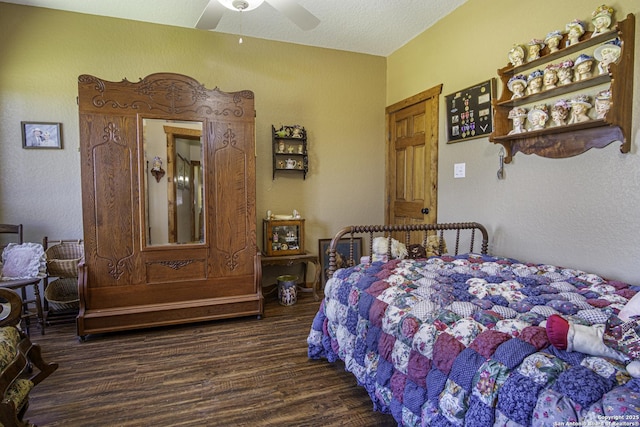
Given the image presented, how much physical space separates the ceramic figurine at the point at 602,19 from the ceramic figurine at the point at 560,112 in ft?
1.33

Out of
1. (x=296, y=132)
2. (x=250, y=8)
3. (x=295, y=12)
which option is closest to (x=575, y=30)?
(x=295, y=12)

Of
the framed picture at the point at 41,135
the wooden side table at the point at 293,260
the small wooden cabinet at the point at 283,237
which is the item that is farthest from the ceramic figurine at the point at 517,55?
the framed picture at the point at 41,135

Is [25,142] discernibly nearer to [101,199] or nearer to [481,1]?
[101,199]

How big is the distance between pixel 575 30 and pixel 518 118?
61cm

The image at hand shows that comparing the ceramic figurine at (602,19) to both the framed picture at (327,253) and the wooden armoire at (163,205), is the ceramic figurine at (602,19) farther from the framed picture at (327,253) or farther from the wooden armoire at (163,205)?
the framed picture at (327,253)

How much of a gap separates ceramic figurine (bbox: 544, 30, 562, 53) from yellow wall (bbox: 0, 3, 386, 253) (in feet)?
7.36

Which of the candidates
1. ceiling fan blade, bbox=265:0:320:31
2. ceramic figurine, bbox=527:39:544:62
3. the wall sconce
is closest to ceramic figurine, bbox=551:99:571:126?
ceramic figurine, bbox=527:39:544:62

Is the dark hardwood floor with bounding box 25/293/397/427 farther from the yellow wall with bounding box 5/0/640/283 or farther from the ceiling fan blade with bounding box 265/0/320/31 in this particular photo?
the ceiling fan blade with bounding box 265/0/320/31

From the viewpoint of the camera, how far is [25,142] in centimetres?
325

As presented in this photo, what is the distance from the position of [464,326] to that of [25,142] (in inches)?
155

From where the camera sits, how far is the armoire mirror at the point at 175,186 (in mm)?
3039

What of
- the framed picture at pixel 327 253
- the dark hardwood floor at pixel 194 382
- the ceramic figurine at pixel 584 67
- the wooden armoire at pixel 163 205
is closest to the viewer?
the dark hardwood floor at pixel 194 382

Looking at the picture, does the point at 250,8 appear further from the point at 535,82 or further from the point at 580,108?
the point at 580,108

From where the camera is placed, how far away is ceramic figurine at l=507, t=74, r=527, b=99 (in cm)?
257
